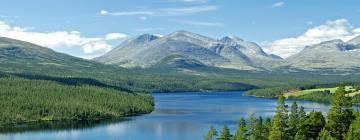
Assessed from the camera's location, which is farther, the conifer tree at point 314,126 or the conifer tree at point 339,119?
the conifer tree at point 314,126

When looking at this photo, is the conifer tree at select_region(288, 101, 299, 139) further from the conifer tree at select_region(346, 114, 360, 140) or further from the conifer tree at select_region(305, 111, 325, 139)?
the conifer tree at select_region(346, 114, 360, 140)

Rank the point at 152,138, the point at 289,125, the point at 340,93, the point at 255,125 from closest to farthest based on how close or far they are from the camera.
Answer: the point at 340,93, the point at 289,125, the point at 255,125, the point at 152,138

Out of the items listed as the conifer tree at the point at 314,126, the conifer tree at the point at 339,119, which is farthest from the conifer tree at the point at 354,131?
the conifer tree at the point at 314,126

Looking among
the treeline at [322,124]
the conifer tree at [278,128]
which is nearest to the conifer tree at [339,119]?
the treeline at [322,124]

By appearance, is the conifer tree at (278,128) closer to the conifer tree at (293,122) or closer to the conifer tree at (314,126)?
the conifer tree at (293,122)

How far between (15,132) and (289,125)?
127 meters

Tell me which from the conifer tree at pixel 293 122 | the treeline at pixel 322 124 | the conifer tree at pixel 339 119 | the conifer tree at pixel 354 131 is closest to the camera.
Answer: the conifer tree at pixel 354 131

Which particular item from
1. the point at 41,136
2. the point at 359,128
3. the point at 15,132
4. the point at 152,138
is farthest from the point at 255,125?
the point at 15,132

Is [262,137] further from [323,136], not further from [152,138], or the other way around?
[152,138]

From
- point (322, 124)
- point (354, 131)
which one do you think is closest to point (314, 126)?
point (322, 124)

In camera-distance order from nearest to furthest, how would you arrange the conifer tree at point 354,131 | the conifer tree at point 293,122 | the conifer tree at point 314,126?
the conifer tree at point 354,131 → the conifer tree at point 293,122 → the conifer tree at point 314,126

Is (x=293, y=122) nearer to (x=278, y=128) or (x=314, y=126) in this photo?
(x=314, y=126)

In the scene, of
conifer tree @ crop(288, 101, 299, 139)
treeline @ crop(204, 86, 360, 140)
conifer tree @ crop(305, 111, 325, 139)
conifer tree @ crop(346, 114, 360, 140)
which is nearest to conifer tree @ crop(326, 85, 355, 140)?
treeline @ crop(204, 86, 360, 140)

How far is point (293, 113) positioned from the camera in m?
83.2
